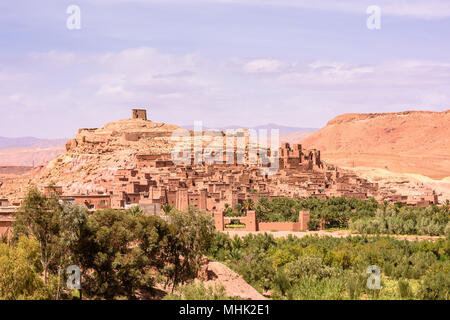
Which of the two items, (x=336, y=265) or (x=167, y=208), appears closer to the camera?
(x=336, y=265)

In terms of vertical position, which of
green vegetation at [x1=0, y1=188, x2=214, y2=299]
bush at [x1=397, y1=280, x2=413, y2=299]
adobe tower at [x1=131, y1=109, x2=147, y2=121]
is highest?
adobe tower at [x1=131, y1=109, x2=147, y2=121]

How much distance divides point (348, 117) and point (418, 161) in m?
58.0

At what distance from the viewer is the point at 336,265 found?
34875 millimetres

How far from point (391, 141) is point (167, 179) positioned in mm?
95079

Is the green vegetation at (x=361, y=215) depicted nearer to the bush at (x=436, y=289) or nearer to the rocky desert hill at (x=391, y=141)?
the bush at (x=436, y=289)

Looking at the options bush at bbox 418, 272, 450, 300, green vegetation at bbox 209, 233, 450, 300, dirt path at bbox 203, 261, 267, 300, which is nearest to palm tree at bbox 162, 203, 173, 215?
green vegetation at bbox 209, 233, 450, 300

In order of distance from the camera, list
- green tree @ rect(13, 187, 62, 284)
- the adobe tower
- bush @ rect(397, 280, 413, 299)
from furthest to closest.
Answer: the adobe tower
bush @ rect(397, 280, 413, 299)
green tree @ rect(13, 187, 62, 284)

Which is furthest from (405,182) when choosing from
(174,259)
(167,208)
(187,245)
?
(174,259)

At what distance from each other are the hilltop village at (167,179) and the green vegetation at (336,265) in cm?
1134

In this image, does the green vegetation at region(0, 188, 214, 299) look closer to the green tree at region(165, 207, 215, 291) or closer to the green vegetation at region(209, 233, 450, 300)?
the green tree at region(165, 207, 215, 291)

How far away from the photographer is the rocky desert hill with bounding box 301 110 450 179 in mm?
117062

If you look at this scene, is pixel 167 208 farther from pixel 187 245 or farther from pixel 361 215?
pixel 187 245

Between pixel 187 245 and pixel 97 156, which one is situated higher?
pixel 97 156

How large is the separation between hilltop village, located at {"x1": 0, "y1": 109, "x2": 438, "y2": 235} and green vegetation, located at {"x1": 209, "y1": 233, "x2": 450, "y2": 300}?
11.3m
